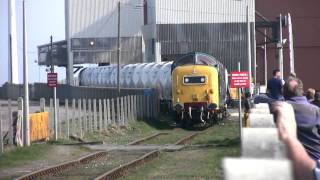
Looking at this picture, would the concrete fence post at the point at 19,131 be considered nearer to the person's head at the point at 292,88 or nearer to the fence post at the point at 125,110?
the fence post at the point at 125,110

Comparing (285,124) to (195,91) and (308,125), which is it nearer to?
(308,125)

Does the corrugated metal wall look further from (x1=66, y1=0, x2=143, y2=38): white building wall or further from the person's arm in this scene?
the person's arm

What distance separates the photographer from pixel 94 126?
32.5 m

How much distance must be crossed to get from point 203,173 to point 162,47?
180 ft

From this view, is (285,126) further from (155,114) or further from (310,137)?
A: (155,114)

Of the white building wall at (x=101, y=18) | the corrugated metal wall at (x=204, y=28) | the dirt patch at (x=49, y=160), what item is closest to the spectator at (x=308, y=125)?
the dirt patch at (x=49, y=160)

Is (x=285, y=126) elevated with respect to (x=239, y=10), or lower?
lower

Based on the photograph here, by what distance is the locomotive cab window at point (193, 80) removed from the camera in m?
34.8

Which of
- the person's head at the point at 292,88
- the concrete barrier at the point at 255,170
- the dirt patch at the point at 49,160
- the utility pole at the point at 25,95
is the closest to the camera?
the concrete barrier at the point at 255,170

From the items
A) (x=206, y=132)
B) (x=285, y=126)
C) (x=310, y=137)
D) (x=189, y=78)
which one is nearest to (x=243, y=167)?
(x=285, y=126)

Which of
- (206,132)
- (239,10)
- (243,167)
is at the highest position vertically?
(239,10)

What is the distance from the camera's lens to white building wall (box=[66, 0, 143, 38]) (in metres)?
80.6

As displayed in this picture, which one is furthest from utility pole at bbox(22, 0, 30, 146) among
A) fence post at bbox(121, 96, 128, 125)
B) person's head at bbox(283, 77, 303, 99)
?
person's head at bbox(283, 77, 303, 99)

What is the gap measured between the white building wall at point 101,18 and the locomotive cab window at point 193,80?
45.7m
